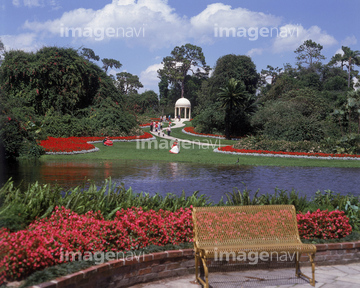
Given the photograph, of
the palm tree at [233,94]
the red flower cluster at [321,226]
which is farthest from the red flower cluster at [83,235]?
the palm tree at [233,94]

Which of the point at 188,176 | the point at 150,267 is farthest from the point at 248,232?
the point at 188,176

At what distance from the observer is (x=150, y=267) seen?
4.82 m

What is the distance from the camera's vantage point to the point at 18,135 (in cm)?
2108

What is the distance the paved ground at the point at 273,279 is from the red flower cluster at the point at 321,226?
0.63 metres

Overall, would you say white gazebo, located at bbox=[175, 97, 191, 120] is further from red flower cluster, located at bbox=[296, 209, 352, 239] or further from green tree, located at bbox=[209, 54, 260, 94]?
red flower cluster, located at bbox=[296, 209, 352, 239]

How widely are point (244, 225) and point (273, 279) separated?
77 centimetres

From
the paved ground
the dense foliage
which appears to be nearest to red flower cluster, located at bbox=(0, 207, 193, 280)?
the paved ground

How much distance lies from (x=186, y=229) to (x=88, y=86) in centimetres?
3570

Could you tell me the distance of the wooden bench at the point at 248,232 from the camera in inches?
194

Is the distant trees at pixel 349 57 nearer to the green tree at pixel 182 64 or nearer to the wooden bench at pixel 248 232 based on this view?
the green tree at pixel 182 64

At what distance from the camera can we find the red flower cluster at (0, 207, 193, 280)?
4.02m

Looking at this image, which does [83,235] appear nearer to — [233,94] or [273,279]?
[273,279]

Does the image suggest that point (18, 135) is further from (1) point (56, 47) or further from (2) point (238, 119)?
(2) point (238, 119)

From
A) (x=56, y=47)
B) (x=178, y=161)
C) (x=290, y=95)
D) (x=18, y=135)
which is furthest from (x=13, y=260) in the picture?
(x=290, y=95)
